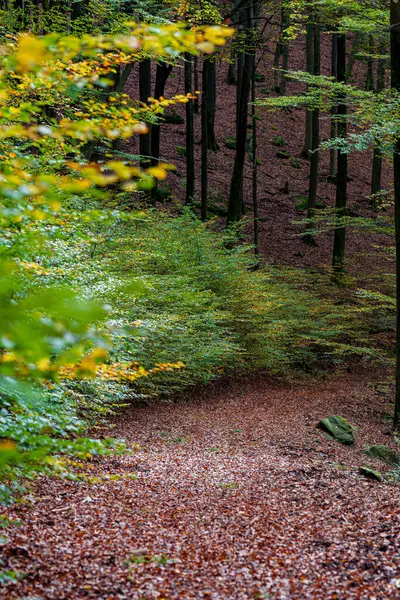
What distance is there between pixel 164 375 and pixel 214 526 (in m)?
4.69

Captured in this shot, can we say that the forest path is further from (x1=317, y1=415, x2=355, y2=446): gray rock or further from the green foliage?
the green foliage

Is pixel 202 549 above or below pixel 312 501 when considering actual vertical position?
above

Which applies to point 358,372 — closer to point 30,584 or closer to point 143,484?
point 143,484

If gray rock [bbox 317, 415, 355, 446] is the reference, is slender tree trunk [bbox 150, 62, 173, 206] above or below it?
above

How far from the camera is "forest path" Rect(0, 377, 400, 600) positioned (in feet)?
11.5

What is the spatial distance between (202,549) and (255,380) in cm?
808

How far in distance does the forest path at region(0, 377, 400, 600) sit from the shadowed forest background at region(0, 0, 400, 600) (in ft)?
0.07

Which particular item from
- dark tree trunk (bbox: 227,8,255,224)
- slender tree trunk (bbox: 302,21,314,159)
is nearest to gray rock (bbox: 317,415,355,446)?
dark tree trunk (bbox: 227,8,255,224)

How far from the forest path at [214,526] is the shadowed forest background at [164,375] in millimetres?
20

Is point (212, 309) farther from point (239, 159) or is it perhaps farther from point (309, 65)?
point (309, 65)

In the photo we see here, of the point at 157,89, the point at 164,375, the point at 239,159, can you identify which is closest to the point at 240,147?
the point at 239,159

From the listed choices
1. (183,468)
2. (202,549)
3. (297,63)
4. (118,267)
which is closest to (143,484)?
(183,468)

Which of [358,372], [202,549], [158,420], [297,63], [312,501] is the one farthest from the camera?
[297,63]

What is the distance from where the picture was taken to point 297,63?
37125mm
